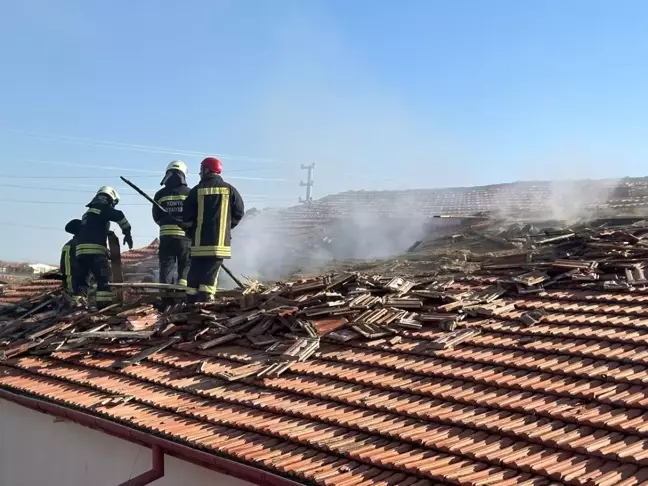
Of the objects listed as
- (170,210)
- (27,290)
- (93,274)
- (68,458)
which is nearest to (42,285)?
(27,290)

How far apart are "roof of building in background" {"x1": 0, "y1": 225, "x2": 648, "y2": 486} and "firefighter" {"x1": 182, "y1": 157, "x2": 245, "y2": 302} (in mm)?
594

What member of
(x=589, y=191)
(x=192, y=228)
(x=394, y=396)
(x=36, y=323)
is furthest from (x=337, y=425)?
(x=589, y=191)

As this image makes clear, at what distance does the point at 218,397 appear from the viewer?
531cm

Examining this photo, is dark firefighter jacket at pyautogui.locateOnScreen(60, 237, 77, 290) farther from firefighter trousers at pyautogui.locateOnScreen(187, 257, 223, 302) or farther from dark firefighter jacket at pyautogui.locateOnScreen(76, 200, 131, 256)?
firefighter trousers at pyautogui.locateOnScreen(187, 257, 223, 302)

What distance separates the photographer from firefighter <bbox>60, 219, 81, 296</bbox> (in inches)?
430

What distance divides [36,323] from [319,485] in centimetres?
670

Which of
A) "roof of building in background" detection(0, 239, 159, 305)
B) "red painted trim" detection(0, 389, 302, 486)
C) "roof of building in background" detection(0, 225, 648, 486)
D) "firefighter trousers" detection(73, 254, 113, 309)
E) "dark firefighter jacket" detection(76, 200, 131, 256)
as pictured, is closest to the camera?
"roof of building in background" detection(0, 225, 648, 486)

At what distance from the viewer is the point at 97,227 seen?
34.2 feet

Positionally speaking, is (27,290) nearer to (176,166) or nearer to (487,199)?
(176,166)

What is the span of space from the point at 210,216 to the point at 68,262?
417cm

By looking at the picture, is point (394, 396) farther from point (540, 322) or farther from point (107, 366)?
point (107, 366)

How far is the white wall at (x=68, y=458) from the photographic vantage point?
517cm

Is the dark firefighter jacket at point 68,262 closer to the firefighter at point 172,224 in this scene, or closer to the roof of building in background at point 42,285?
the roof of building in background at point 42,285

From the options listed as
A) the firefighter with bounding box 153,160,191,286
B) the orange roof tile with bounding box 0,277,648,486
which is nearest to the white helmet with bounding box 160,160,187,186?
the firefighter with bounding box 153,160,191,286
